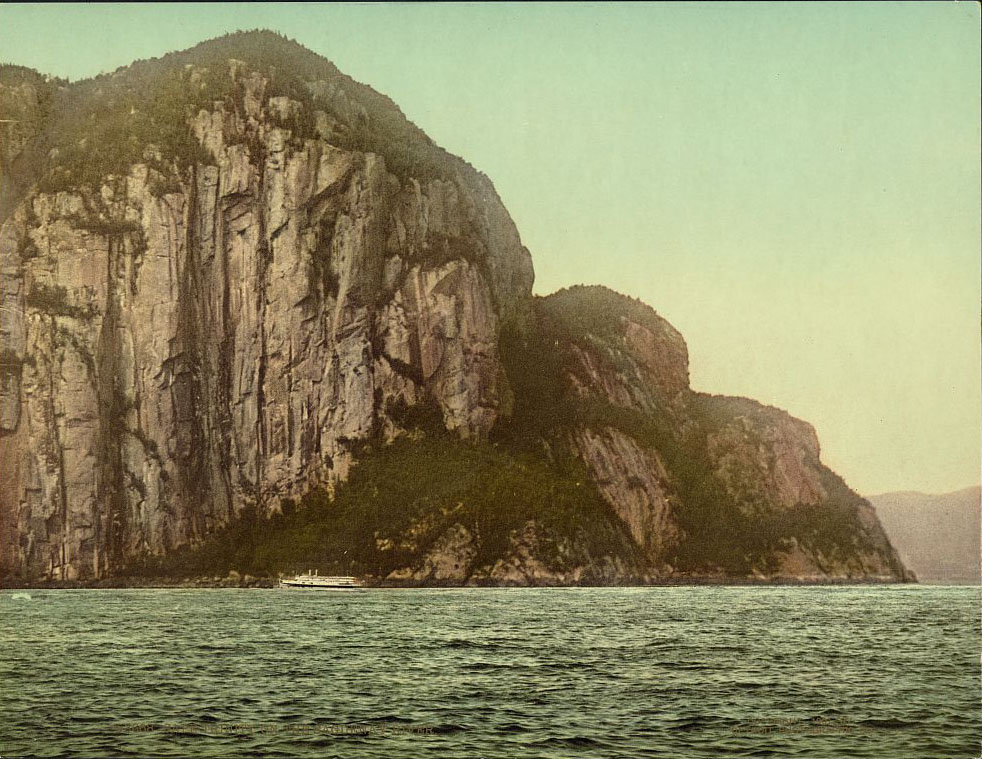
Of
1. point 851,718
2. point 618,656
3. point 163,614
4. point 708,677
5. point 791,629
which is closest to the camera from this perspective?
point 851,718

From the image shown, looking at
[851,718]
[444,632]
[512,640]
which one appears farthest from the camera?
[444,632]

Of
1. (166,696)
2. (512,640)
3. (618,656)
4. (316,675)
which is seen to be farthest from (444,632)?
(166,696)

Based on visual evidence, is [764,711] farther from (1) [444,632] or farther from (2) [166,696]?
(1) [444,632]

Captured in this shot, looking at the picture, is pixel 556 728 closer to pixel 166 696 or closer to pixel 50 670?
pixel 166 696

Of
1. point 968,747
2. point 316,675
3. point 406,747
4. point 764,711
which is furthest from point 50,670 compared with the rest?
point 968,747

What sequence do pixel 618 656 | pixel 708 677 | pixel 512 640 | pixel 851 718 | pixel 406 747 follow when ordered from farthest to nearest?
pixel 512 640 → pixel 618 656 → pixel 708 677 → pixel 851 718 → pixel 406 747

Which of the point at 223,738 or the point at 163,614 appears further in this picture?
the point at 163,614
